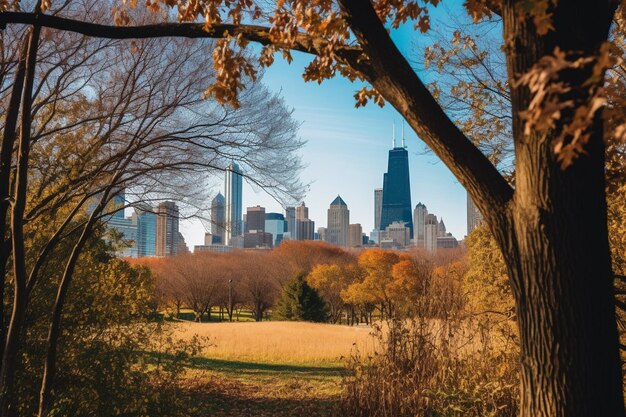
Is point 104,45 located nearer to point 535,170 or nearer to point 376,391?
point 376,391

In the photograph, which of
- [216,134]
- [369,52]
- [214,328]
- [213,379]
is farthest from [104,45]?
[214,328]

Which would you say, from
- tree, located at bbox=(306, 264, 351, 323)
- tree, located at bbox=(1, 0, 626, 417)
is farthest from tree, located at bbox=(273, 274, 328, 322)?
tree, located at bbox=(1, 0, 626, 417)

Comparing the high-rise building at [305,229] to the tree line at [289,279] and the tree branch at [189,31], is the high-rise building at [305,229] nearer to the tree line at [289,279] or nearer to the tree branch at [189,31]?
the tree line at [289,279]

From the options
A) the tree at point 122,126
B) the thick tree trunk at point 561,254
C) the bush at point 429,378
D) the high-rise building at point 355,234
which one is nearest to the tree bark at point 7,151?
the tree at point 122,126

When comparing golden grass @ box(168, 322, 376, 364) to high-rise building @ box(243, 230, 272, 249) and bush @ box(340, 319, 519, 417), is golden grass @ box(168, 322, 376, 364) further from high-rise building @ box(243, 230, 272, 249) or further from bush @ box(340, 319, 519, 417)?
high-rise building @ box(243, 230, 272, 249)

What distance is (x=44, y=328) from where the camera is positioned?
7.30 meters

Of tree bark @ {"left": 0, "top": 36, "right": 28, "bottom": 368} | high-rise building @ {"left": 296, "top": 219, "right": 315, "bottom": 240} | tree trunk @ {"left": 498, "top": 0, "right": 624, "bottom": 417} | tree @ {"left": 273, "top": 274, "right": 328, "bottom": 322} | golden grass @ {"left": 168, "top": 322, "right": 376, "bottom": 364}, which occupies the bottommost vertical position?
golden grass @ {"left": 168, "top": 322, "right": 376, "bottom": 364}

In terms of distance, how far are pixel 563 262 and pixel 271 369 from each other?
16007 mm

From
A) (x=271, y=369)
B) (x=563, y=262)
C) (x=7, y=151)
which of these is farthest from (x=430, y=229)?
(x=563, y=262)

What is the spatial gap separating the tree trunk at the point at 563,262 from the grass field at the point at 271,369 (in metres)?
4.57

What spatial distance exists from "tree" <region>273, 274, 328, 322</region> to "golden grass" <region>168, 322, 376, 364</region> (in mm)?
7779

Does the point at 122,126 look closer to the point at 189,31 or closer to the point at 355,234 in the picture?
the point at 189,31

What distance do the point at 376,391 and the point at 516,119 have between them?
503 centimetres

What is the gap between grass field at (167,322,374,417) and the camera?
11.0 m
